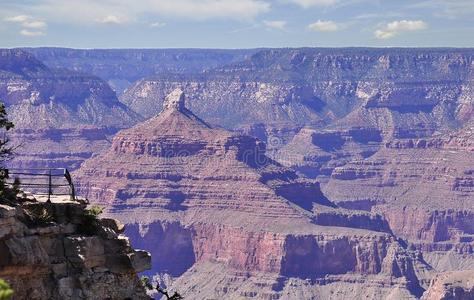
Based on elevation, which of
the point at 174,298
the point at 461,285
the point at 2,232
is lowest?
the point at 461,285

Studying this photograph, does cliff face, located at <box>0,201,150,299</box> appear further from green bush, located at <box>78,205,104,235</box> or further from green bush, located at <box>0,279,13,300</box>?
green bush, located at <box>0,279,13,300</box>

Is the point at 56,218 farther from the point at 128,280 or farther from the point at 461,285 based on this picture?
the point at 461,285

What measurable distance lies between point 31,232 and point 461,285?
168 m

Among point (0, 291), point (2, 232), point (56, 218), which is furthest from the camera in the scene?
point (56, 218)

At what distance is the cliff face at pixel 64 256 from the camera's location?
27.0 metres

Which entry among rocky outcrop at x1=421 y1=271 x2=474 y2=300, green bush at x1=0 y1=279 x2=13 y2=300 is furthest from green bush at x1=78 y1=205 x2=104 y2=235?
rocky outcrop at x1=421 y1=271 x2=474 y2=300

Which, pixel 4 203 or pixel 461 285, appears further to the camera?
pixel 461 285

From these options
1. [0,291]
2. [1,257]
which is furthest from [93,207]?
[0,291]

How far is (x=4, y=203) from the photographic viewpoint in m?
27.7

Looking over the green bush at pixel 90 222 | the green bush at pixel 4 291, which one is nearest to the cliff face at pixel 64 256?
the green bush at pixel 90 222

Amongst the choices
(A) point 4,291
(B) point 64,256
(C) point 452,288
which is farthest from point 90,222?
(C) point 452,288

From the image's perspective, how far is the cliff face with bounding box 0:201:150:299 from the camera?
88.4 ft

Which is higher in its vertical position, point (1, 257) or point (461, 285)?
point (1, 257)

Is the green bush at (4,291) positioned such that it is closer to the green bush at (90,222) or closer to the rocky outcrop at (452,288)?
the green bush at (90,222)
